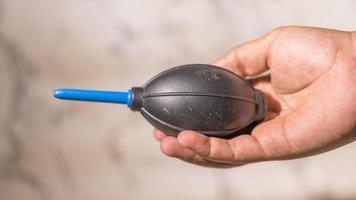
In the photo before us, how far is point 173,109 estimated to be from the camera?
1.72ft

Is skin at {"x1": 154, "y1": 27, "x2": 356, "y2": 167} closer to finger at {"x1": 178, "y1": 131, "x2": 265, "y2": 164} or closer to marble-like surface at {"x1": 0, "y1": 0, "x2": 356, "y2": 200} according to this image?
finger at {"x1": 178, "y1": 131, "x2": 265, "y2": 164}

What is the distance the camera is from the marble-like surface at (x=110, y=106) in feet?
2.82

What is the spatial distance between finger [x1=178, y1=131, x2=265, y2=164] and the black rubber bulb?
0.01 meters

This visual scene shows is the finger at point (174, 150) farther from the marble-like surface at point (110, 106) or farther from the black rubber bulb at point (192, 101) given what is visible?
the marble-like surface at point (110, 106)

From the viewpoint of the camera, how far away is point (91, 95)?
52 centimetres

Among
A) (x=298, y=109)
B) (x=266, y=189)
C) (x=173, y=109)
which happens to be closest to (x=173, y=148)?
(x=173, y=109)

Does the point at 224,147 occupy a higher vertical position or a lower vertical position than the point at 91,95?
lower

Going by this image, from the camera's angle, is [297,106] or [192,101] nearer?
[192,101]

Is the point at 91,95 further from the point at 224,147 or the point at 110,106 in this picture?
the point at 110,106

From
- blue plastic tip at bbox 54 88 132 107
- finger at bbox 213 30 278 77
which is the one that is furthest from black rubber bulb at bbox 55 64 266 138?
finger at bbox 213 30 278 77

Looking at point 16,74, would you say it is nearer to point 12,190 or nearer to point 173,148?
point 12,190

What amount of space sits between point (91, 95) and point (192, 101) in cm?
11

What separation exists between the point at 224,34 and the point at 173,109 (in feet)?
1.24

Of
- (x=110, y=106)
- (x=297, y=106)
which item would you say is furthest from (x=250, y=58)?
(x=110, y=106)
